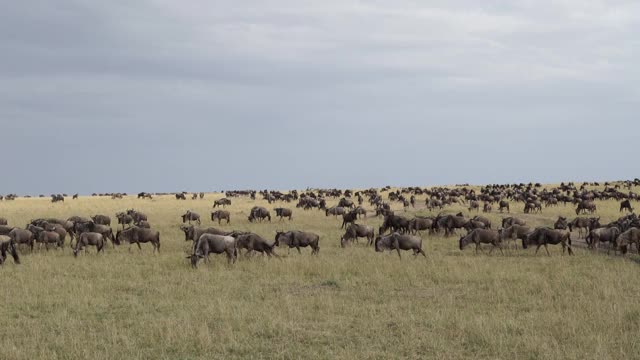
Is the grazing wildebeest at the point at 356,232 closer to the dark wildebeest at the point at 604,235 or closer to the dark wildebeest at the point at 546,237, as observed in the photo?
the dark wildebeest at the point at 546,237

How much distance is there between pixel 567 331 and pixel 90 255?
1799cm

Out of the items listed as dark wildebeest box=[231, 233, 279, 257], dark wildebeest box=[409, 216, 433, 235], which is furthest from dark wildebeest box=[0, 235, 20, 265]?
dark wildebeest box=[409, 216, 433, 235]

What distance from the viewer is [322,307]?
1441 centimetres

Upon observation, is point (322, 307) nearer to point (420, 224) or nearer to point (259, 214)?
point (420, 224)

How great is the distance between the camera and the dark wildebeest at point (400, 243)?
914 inches

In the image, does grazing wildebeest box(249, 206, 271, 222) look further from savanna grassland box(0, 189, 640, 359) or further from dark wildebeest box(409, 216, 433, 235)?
savanna grassland box(0, 189, 640, 359)

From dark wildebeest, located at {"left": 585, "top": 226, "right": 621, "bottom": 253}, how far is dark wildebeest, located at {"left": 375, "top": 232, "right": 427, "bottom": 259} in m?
7.92

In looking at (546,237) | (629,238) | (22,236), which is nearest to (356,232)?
(546,237)

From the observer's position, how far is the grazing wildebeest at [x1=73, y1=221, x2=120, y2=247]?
2666cm

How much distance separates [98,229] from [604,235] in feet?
71.5

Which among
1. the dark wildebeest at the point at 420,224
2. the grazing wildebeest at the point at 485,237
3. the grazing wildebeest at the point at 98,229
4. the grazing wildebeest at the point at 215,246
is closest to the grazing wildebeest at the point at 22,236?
the grazing wildebeest at the point at 98,229

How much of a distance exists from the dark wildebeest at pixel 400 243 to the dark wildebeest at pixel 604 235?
792 centimetres

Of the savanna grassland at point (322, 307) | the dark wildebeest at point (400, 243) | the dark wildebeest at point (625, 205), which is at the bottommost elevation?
the savanna grassland at point (322, 307)

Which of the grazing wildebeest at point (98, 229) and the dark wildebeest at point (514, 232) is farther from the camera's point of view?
the grazing wildebeest at point (98, 229)
